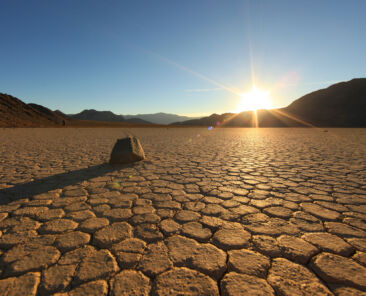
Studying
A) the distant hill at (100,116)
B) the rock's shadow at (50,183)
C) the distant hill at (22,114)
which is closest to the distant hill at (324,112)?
the distant hill at (22,114)

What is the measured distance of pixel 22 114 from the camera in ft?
125

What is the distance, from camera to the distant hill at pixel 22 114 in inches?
1334

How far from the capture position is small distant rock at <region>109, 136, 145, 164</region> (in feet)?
14.4

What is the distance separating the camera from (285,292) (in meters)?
1.07

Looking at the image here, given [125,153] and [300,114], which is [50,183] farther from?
[300,114]

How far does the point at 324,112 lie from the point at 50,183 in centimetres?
5433

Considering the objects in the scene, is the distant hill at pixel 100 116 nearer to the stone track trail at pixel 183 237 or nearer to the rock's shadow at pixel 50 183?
the rock's shadow at pixel 50 183

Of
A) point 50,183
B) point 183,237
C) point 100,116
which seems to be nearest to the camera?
point 183,237

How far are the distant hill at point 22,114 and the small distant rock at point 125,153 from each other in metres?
33.7

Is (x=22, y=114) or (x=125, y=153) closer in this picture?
(x=125, y=153)

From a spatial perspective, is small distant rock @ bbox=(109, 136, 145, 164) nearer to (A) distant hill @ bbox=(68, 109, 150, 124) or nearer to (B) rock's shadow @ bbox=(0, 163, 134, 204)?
(B) rock's shadow @ bbox=(0, 163, 134, 204)

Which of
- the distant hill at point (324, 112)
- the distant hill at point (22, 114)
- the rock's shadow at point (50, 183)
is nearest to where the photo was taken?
the rock's shadow at point (50, 183)

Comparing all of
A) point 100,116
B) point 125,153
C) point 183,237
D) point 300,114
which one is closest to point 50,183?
point 125,153

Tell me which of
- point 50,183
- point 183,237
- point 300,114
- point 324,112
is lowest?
point 183,237
